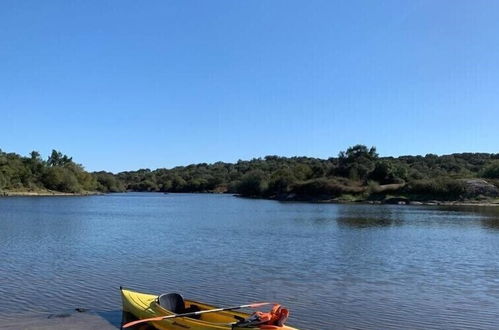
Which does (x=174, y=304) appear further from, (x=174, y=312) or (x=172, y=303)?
(x=174, y=312)

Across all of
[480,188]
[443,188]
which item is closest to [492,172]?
[480,188]

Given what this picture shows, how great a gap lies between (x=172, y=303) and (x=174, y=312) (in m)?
0.32

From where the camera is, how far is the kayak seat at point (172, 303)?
16.5 m

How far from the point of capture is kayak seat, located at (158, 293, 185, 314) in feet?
54.1

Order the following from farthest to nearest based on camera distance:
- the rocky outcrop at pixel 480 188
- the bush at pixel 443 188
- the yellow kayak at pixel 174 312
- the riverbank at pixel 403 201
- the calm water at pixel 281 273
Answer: the bush at pixel 443 188, the rocky outcrop at pixel 480 188, the riverbank at pixel 403 201, the calm water at pixel 281 273, the yellow kayak at pixel 174 312

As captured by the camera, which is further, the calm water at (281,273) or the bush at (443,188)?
the bush at (443,188)

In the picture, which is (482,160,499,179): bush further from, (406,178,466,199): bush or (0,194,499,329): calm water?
(0,194,499,329): calm water

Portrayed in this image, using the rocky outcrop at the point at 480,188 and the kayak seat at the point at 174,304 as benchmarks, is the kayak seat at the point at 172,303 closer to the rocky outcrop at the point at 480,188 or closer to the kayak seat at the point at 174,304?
the kayak seat at the point at 174,304

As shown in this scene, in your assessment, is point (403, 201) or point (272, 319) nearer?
point (272, 319)

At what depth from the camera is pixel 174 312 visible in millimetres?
16469

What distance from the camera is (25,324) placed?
56.4ft

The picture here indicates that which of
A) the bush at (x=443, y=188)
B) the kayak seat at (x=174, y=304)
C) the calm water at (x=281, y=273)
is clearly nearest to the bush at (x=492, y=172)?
the bush at (x=443, y=188)

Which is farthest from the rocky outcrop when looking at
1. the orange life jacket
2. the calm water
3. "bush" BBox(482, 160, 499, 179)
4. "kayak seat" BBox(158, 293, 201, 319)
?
the orange life jacket

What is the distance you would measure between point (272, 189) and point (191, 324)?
583 ft
